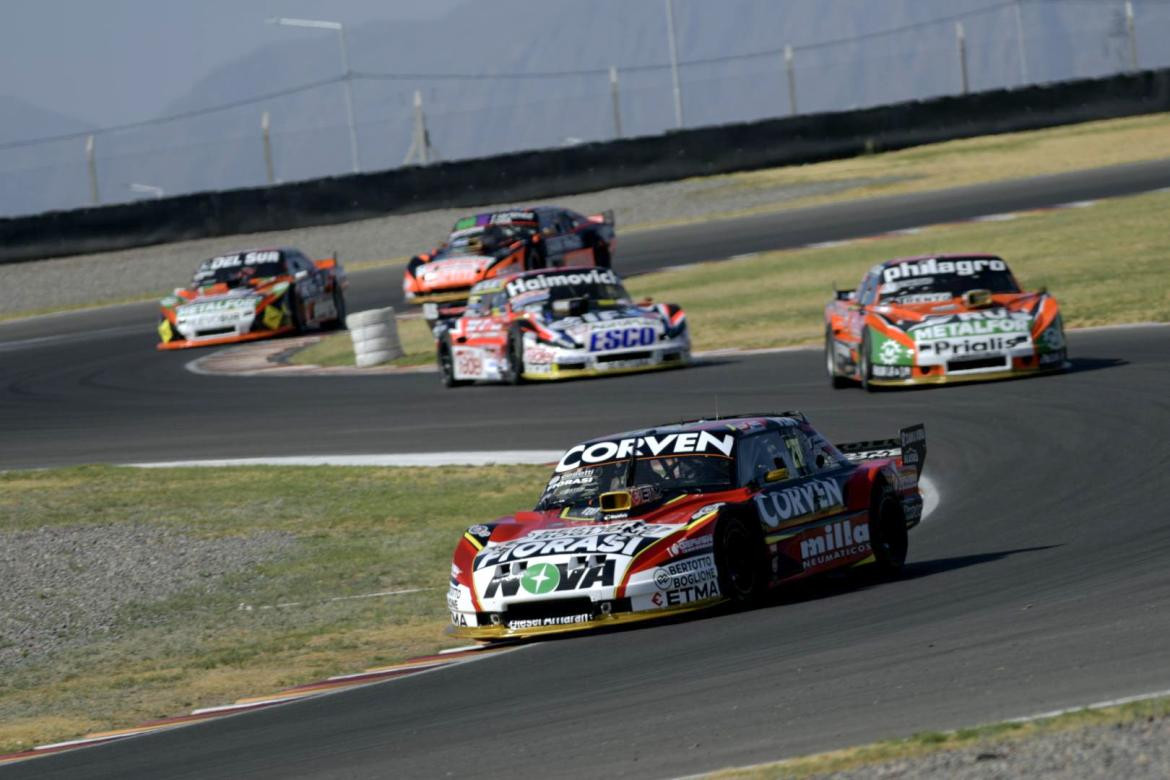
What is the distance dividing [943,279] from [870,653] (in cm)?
1147

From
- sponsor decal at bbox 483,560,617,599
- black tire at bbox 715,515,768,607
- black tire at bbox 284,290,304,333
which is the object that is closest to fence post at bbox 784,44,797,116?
black tire at bbox 284,290,304,333

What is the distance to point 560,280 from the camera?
23234mm

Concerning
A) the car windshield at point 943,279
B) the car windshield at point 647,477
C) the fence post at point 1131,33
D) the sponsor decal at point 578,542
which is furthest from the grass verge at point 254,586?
the fence post at point 1131,33

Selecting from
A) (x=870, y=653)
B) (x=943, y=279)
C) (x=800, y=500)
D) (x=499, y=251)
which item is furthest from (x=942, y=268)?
(x=499, y=251)

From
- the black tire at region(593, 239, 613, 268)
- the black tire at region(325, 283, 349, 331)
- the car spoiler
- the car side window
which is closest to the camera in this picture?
the car side window

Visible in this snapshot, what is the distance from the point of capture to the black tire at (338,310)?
3111 cm

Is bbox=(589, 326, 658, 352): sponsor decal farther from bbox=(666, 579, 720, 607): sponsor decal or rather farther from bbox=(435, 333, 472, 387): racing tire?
bbox=(666, 579, 720, 607): sponsor decal

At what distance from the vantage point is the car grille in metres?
18.7

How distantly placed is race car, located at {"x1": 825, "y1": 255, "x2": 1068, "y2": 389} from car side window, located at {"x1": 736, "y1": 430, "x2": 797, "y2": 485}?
7906 mm

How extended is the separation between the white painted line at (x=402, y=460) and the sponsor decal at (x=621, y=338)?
4374mm

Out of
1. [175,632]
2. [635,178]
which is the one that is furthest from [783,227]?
[175,632]

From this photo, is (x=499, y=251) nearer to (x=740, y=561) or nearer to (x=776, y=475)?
(x=776, y=475)

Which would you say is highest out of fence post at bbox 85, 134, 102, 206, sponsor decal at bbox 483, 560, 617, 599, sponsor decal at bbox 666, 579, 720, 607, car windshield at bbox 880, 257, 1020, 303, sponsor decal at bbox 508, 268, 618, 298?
fence post at bbox 85, 134, 102, 206

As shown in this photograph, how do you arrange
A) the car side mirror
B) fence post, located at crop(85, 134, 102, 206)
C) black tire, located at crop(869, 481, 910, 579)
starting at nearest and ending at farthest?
1. the car side mirror
2. black tire, located at crop(869, 481, 910, 579)
3. fence post, located at crop(85, 134, 102, 206)
